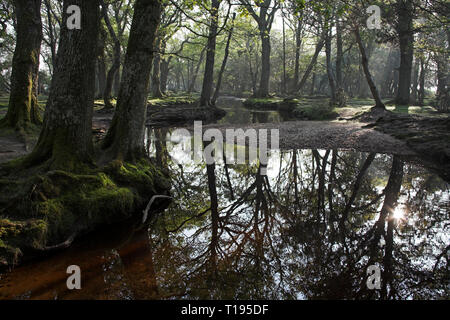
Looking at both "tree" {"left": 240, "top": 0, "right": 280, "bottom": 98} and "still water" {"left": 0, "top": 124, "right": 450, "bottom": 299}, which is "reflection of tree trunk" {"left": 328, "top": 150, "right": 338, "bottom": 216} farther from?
"tree" {"left": 240, "top": 0, "right": 280, "bottom": 98}

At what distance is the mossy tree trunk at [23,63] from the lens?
9492 mm

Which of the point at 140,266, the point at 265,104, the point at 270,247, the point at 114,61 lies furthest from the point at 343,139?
the point at 265,104

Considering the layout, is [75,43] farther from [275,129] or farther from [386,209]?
[275,129]

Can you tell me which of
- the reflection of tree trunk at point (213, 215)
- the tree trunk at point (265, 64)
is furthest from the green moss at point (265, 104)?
the reflection of tree trunk at point (213, 215)

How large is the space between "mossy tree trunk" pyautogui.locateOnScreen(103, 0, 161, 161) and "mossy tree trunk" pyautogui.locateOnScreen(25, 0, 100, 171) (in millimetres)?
1022

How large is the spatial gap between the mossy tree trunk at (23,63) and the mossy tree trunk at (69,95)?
5164 mm

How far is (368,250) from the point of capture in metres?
4.51

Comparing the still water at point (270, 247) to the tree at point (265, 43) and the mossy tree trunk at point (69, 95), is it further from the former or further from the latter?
the tree at point (265, 43)

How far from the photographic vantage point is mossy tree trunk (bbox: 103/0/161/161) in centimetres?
655

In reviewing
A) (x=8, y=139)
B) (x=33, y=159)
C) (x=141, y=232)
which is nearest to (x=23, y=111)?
(x=8, y=139)

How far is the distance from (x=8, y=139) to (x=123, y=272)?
7.44 metres

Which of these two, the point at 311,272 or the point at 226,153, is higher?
the point at 226,153
